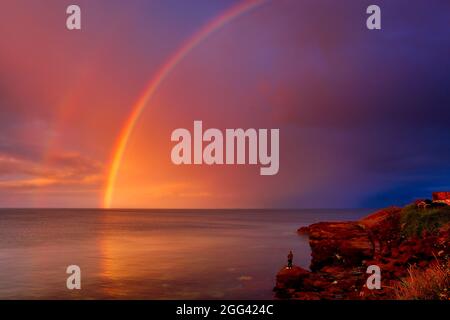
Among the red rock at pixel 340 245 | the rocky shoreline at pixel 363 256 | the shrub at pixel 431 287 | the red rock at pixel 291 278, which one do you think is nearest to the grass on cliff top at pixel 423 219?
the rocky shoreline at pixel 363 256

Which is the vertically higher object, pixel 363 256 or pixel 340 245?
pixel 340 245

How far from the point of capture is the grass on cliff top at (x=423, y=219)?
89.1 feet

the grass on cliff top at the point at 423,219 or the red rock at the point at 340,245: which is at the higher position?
the grass on cliff top at the point at 423,219

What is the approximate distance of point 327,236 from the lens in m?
32.6

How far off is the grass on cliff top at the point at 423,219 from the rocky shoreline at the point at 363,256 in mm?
88

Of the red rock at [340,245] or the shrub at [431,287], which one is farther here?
the red rock at [340,245]

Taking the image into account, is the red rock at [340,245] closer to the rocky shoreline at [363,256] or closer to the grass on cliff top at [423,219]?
the rocky shoreline at [363,256]

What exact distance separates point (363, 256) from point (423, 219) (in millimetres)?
4530

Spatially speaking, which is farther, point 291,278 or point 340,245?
point 340,245

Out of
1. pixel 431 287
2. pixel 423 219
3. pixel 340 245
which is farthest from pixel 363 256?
pixel 431 287

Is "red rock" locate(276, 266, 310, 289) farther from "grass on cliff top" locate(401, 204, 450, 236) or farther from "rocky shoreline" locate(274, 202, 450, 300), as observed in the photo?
"grass on cliff top" locate(401, 204, 450, 236)

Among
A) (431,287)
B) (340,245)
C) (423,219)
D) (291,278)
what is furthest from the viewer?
(340,245)

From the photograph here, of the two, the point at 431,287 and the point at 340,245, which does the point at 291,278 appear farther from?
the point at 431,287

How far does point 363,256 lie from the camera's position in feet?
94.5
